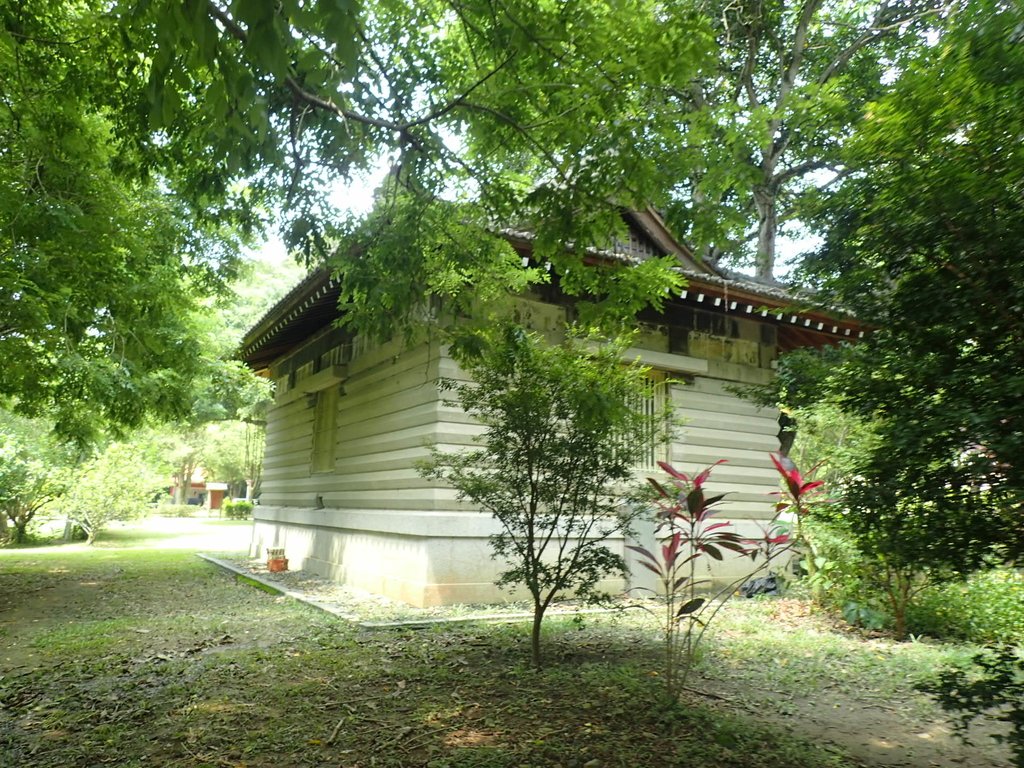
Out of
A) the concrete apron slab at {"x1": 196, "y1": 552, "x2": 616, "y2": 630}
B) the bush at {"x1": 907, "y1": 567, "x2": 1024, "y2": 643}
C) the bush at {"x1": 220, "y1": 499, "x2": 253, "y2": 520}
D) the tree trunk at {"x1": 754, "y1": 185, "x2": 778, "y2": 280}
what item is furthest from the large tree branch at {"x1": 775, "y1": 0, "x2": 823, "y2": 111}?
the bush at {"x1": 220, "y1": 499, "x2": 253, "y2": 520}

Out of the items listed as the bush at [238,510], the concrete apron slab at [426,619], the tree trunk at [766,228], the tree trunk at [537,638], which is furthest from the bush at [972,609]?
the bush at [238,510]

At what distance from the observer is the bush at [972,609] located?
6910 mm

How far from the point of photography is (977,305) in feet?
9.25

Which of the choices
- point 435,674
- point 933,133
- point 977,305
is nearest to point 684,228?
point 933,133

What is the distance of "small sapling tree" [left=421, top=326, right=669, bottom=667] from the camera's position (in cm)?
521

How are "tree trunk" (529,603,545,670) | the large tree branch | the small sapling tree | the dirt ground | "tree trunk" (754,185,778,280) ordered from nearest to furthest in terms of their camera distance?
1. the dirt ground
2. the small sapling tree
3. "tree trunk" (529,603,545,670)
4. the large tree branch
5. "tree trunk" (754,185,778,280)

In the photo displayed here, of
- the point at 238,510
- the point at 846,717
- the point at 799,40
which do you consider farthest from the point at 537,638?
the point at 238,510

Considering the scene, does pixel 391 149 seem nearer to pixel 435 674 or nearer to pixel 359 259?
pixel 359 259

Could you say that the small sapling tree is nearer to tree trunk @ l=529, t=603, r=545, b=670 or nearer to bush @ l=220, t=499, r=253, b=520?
tree trunk @ l=529, t=603, r=545, b=670

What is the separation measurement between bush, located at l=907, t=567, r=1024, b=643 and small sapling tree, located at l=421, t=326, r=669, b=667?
13.0 feet

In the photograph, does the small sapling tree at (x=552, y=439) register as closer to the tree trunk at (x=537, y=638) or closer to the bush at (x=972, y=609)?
the tree trunk at (x=537, y=638)

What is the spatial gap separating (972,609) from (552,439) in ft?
16.5

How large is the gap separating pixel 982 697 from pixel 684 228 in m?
3.31

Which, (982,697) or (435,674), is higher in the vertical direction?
(982,697)
